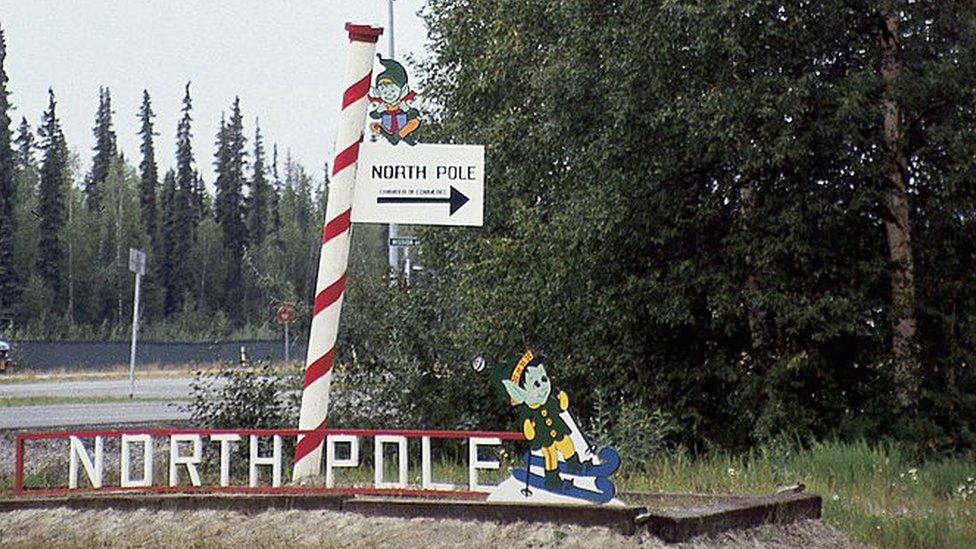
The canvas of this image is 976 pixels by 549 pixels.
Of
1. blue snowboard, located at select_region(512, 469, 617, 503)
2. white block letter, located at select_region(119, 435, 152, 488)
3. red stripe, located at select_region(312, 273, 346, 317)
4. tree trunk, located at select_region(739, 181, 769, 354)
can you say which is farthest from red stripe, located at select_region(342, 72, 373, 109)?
tree trunk, located at select_region(739, 181, 769, 354)

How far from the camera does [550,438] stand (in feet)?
32.1

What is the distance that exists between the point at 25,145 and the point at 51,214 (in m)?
13.9

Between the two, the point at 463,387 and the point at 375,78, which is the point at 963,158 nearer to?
the point at 463,387

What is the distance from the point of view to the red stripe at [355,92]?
12.2 meters

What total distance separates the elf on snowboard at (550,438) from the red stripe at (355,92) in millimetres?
3246

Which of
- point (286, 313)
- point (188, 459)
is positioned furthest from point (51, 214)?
point (188, 459)

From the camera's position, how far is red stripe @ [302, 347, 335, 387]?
12.2 m

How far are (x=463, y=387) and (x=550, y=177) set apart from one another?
3.49 meters

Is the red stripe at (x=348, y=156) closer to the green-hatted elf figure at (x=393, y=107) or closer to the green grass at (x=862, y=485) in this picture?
the green-hatted elf figure at (x=393, y=107)

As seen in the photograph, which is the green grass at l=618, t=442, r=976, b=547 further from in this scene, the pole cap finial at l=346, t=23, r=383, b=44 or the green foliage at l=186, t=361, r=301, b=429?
the green foliage at l=186, t=361, r=301, b=429

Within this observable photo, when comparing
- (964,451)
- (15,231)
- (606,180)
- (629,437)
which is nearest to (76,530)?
(629,437)

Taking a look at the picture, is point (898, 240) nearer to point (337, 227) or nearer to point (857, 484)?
point (857, 484)

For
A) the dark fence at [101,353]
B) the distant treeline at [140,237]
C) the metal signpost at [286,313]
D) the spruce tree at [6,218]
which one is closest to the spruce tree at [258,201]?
the distant treeline at [140,237]

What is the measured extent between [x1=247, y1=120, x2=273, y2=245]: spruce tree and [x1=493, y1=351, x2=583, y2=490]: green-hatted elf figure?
77518 millimetres
